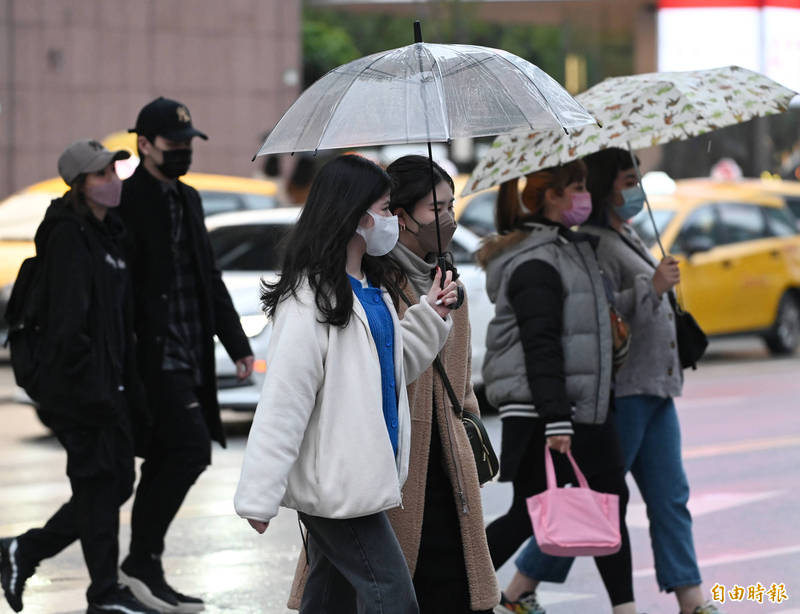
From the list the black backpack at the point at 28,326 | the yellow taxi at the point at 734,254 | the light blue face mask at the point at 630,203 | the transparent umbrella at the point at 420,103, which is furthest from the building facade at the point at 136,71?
the transparent umbrella at the point at 420,103

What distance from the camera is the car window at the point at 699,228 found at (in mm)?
15594

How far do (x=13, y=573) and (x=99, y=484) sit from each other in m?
0.49

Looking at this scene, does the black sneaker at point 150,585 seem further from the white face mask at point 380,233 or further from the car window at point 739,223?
the car window at point 739,223

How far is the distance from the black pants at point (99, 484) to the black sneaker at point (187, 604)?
0.36m

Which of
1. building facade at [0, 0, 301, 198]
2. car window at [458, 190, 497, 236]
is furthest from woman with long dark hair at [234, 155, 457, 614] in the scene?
building facade at [0, 0, 301, 198]

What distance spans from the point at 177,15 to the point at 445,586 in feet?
88.5

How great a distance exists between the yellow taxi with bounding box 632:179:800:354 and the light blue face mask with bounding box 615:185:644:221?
A: 9.03 m

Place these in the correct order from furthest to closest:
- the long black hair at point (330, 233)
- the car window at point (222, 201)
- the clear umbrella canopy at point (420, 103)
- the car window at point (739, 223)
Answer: the car window at point (739, 223), the car window at point (222, 201), the clear umbrella canopy at point (420, 103), the long black hair at point (330, 233)

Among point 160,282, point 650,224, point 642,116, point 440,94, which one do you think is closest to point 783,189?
point 650,224

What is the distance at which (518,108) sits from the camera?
4488mm

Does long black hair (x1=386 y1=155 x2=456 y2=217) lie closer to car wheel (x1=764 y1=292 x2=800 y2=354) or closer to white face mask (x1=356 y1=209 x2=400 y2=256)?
white face mask (x1=356 y1=209 x2=400 y2=256)

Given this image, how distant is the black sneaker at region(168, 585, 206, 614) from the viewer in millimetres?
6113

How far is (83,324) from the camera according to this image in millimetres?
5656

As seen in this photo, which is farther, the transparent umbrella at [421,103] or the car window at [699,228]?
the car window at [699,228]
